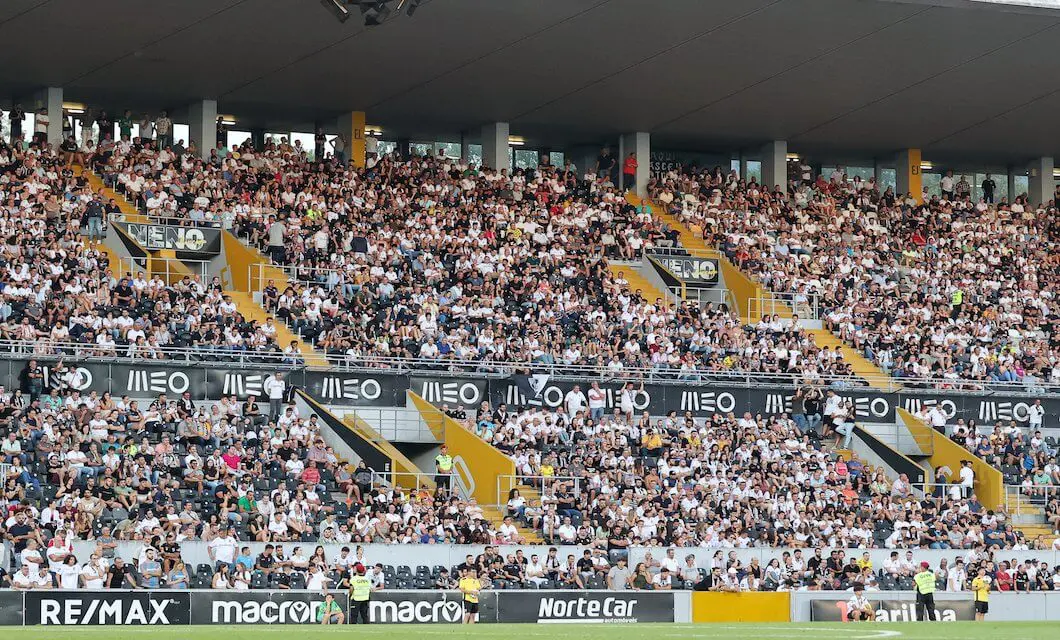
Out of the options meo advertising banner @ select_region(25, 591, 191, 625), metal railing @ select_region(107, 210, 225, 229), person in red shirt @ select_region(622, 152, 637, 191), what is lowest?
meo advertising banner @ select_region(25, 591, 191, 625)

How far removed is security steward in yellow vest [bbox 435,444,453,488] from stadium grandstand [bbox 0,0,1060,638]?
0.07 metres

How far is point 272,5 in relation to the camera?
41.8 m

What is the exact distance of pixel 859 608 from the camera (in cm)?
3144

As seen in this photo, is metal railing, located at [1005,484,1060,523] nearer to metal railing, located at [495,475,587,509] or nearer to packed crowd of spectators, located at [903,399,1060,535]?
packed crowd of spectators, located at [903,399,1060,535]

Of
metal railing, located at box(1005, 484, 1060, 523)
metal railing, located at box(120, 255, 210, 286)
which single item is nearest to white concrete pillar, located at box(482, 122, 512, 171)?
metal railing, located at box(120, 255, 210, 286)

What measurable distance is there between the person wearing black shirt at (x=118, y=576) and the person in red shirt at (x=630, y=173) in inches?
1113

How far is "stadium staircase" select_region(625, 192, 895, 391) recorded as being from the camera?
146 ft

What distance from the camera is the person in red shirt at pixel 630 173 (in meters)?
53.6

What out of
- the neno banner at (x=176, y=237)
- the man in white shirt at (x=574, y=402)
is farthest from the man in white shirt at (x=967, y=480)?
the neno banner at (x=176, y=237)

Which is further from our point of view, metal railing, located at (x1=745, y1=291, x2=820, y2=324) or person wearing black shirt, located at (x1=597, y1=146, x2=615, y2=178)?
person wearing black shirt, located at (x1=597, y1=146, x2=615, y2=178)

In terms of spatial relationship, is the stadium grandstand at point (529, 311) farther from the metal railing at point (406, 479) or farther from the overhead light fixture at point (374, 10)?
the overhead light fixture at point (374, 10)

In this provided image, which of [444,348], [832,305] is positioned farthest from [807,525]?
[832,305]

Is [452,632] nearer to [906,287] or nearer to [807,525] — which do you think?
[807,525]

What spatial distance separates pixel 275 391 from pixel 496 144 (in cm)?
1809
